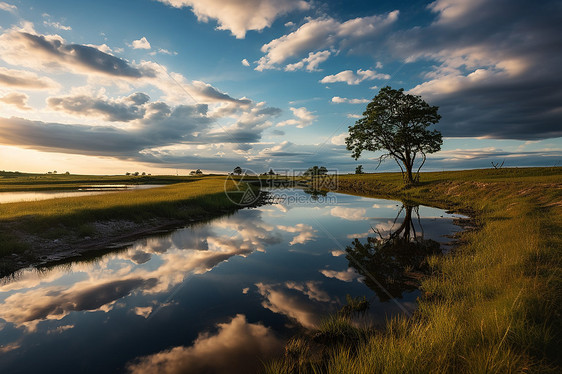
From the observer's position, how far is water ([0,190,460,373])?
6164 millimetres

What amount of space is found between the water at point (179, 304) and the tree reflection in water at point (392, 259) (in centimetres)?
14

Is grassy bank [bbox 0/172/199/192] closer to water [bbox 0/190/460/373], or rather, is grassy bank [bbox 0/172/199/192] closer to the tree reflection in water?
water [bbox 0/190/460/373]

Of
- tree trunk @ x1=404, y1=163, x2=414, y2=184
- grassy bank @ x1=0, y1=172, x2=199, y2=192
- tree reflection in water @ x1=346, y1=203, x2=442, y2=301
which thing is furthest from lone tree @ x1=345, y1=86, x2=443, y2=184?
grassy bank @ x1=0, y1=172, x2=199, y2=192

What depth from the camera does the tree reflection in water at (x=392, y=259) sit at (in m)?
9.62

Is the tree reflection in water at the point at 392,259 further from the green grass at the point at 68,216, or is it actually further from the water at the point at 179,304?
the green grass at the point at 68,216

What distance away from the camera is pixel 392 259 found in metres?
12.5

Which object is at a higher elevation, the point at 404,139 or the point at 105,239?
the point at 404,139

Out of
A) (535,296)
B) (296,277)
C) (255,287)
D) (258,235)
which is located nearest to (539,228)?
(535,296)

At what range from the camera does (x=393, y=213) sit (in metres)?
26.3

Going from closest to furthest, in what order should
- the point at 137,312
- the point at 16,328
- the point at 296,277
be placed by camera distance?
the point at 16,328, the point at 137,312, the point at 296,277

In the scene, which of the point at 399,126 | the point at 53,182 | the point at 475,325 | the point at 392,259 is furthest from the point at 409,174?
the point at 53,182

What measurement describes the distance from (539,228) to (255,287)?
15.2 m

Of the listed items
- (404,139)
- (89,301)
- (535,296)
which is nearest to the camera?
(535,296)

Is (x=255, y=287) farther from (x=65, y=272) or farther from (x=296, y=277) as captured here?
(x=65, y=272)
